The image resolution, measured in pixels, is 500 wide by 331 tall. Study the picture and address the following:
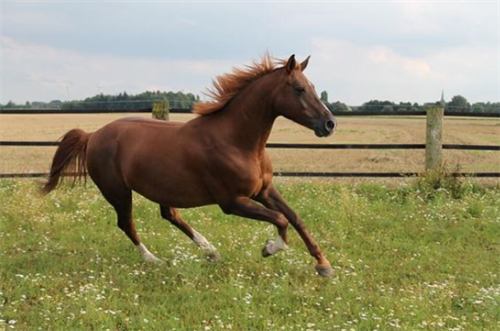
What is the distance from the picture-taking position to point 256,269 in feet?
16.7

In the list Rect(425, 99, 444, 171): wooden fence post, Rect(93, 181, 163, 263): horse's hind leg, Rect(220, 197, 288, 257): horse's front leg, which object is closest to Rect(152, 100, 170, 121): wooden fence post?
Rect(93, 181, 163, 263): horse's hind leg

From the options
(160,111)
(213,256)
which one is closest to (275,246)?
(213,256)

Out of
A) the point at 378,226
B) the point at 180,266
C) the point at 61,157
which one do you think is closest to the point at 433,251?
the point at 378,226

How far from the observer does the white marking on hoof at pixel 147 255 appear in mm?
5428

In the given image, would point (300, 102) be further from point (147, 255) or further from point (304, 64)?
point (147, 255)

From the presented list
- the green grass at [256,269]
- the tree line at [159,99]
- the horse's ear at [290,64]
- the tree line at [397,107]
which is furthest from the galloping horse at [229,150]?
the tree line at [159,99]

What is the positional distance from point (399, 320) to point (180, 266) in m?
2.17

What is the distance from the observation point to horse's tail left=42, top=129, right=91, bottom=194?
242 inches

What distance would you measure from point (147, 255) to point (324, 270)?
6.23 ft

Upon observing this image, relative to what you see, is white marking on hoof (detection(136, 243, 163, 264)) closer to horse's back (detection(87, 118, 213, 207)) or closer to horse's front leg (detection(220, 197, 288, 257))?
horse's back (detection(87, 118, 213, 207))

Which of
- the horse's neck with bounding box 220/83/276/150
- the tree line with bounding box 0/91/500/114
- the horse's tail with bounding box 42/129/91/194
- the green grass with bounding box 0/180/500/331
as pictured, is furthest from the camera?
the tree line with bounding box 0/91/500/114

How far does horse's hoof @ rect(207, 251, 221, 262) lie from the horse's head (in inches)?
65.2

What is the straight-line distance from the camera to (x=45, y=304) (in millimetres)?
4133

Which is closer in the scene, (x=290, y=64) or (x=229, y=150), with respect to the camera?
(x=290, y=64)
